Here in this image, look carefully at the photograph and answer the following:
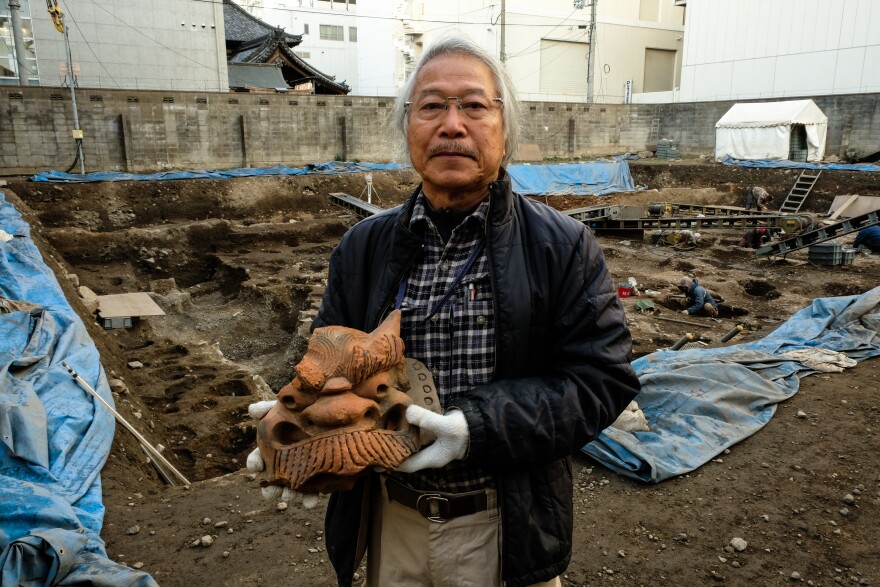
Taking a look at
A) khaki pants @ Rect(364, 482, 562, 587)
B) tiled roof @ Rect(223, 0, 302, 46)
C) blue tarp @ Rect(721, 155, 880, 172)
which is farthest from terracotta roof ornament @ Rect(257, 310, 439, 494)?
tiled roof @ Rect(223, 0, 302, 46)

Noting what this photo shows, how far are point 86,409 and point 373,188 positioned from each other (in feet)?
46.4

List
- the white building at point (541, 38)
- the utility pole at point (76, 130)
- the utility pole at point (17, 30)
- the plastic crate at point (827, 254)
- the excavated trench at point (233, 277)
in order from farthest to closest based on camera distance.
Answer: the white building at point (541, 38) → the utility pole at point (76, 130) → the utility pole at point (17, 30) → the plastic crate at point (827, 254) → the excavated trench at point (233, 277)

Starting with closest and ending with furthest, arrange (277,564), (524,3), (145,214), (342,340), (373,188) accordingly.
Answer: (342,340), (277,564), (145,214), (373,188), (524,3)

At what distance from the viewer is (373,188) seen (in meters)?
17.8

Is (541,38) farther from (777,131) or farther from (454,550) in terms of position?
(454,550)

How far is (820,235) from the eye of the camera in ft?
38.1

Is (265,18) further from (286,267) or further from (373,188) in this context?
(286,267)

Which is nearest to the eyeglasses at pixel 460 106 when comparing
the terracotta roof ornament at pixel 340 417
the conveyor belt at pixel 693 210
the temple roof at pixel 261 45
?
the terracotta roof ornament at pixel 340 417

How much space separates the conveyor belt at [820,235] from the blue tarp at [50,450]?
11.7 metres

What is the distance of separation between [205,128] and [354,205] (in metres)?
5.97

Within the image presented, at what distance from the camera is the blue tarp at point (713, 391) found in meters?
3.99

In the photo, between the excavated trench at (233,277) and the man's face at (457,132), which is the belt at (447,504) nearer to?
the man's face at (457,132)

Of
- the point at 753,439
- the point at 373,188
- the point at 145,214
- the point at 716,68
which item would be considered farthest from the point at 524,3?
the point at 753,439

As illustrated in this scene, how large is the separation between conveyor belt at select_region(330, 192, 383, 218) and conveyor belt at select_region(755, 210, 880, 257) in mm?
8145
